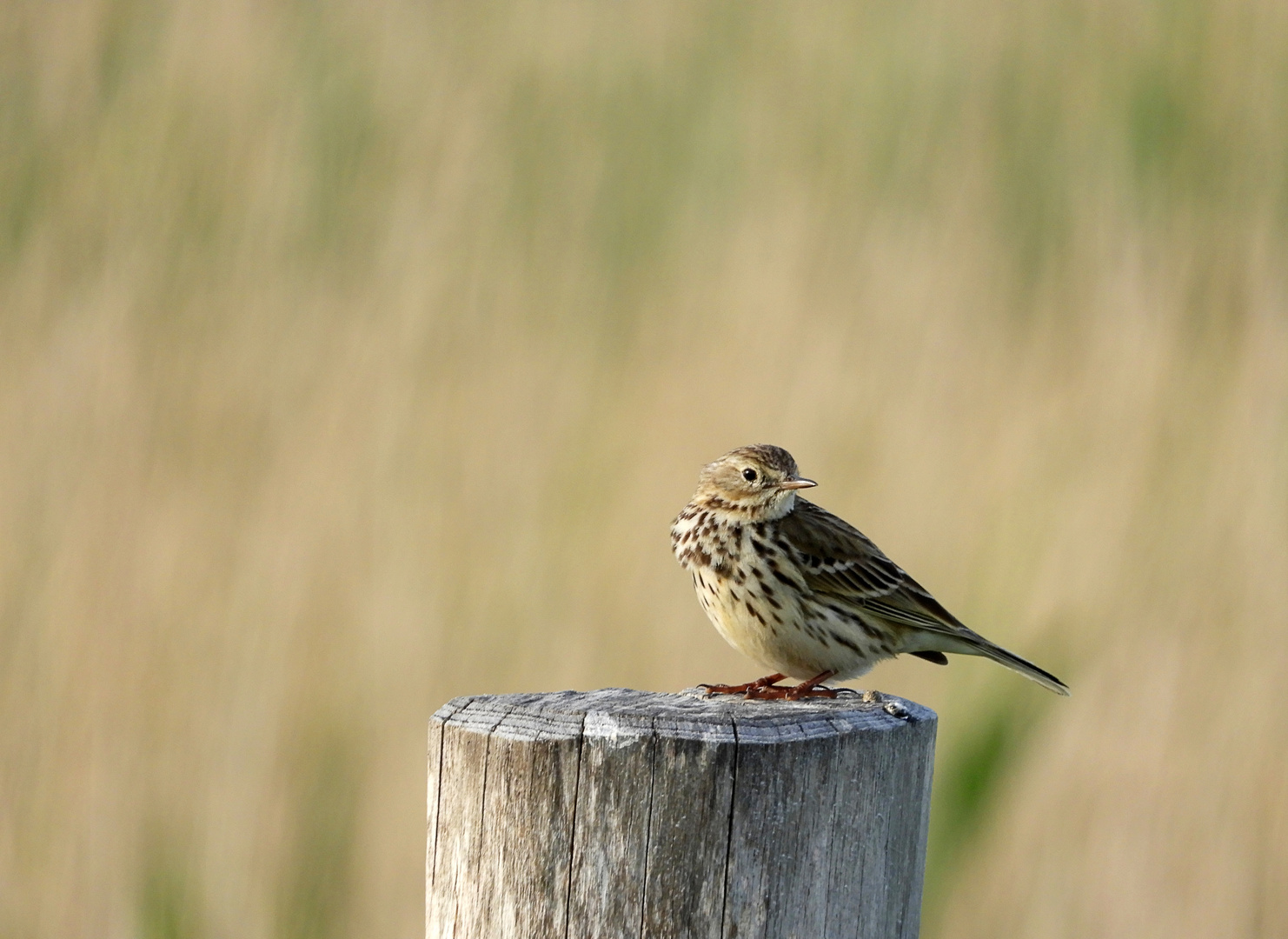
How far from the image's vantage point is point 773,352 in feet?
17.2

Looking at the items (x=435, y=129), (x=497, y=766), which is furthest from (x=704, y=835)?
(x=435, y=129)

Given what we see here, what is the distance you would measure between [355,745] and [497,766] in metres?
2.30

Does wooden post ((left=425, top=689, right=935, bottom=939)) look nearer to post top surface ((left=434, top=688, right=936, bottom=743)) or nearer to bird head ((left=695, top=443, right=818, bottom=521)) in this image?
post top surface ((left=434, top=688, right=936, bottom=743))

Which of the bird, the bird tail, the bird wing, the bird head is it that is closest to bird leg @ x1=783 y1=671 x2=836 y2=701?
the bird

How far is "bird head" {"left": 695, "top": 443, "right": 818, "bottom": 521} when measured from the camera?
407 centimetres

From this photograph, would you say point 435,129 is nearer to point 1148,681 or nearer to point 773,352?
point 773,352

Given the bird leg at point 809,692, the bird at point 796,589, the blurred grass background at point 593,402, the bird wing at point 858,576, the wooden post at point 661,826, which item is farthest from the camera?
the blurred grass background at point 593,402

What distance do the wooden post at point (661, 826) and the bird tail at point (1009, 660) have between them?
157 cm

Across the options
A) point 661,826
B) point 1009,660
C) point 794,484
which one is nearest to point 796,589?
point 794,484

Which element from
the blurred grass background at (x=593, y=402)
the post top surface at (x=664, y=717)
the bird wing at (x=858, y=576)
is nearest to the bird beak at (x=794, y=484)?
the bird wing at (x=858, y=576)

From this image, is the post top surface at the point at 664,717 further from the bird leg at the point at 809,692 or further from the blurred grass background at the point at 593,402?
the blurred grass background at the point at 593,402

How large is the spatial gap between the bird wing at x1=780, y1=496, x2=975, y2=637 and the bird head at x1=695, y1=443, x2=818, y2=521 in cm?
6

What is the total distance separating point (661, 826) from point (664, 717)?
191 mm

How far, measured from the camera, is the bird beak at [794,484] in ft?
12.8
